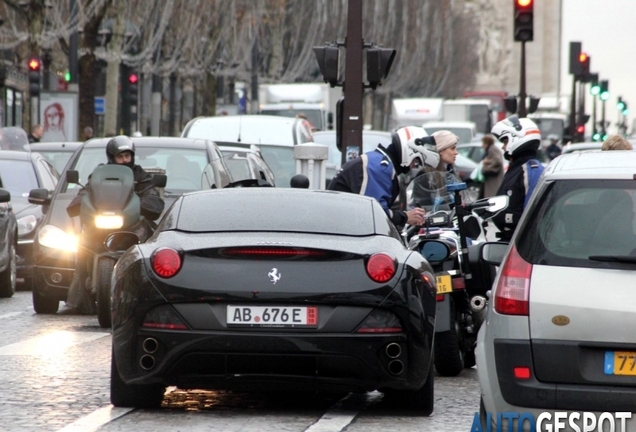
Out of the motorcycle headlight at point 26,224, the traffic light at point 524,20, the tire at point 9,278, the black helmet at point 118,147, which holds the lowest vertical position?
the tire at point 9,278

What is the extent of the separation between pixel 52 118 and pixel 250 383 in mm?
28294

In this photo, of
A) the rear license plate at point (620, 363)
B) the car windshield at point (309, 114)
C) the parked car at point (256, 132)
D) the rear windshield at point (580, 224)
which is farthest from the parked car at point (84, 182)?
the car windshield at point (309, 114)

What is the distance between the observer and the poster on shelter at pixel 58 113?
3581 centimetres

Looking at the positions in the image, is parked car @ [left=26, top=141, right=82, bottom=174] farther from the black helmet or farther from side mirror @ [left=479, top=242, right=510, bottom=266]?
side mirror @ [left=479, top=242, right=510, bottom=266]

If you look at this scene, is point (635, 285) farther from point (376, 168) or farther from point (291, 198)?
point (376, 168)

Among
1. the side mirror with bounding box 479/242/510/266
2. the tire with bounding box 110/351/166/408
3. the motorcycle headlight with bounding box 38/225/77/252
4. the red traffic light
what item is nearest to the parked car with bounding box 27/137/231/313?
the motorcycle headlight with bounding box 38/225/77/252

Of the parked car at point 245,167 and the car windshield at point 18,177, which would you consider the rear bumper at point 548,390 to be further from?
the car windshield at point 18,177

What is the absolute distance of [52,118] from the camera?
118ft

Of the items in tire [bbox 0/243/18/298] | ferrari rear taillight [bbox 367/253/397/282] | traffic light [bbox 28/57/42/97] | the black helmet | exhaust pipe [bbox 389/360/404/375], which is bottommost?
tire [bbox 0/243/18/298]

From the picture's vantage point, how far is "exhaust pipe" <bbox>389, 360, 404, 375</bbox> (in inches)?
325

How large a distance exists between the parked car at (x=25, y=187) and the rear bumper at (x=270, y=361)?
10.0 meters

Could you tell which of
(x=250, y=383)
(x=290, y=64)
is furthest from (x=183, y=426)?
(x=290, y=64)

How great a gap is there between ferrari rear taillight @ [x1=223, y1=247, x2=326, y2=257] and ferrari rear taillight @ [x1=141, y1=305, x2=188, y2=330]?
0.39m

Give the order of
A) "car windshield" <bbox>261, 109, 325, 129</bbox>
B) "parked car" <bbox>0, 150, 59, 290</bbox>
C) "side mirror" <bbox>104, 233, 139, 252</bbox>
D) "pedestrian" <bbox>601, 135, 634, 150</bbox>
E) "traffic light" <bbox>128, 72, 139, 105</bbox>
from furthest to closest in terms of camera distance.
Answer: "car windshield" <bbox>261, 109, 325, 129</bbox> → "traffic light" <bbox>128, 72, 139, 105</bbox> → "parked car" <bbox>0, 150, 59, 290</bbox> → "pedestrian" <bbox>601, 135, 634, 150</bbox> → "side mirror" <bbox>104, 233, 139, 252</bbox>
